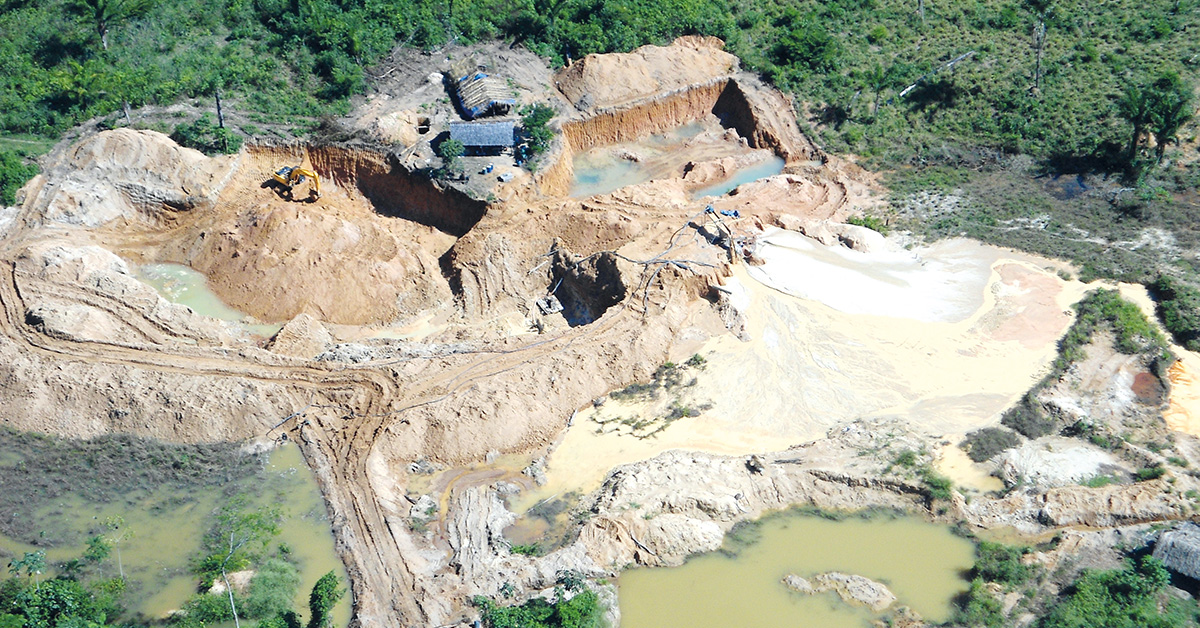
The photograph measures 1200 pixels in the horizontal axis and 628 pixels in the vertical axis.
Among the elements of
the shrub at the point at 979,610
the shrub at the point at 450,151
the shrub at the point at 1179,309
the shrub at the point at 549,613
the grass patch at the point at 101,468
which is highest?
the shrub at the point at 1179,309

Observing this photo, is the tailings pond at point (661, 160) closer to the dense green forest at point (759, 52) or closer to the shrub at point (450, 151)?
the dense green forest at point (759, 52)

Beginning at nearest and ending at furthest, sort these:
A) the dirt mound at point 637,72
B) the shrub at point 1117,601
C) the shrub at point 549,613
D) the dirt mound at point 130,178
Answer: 1. the shrub at point 1117,601
2. the shrub at point 549,613
3. the dirt mound at point 130,178
4. the dirt mound at point 637,72

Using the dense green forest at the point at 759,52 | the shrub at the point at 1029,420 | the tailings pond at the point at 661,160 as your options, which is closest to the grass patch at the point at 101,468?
the dense green forest at the point at 759,52

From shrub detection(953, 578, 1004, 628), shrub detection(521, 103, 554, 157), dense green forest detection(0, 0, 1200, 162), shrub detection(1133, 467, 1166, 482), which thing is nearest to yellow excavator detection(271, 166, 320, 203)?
dense green forest detection(0, 0, 1200, 162)

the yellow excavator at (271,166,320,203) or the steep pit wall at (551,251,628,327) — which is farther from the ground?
the steep pit wall at (551,251,628,327)

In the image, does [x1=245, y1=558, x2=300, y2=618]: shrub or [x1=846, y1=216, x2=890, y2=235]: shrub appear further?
[x1=846, y1=216, x2=890, y2=235]: shrub

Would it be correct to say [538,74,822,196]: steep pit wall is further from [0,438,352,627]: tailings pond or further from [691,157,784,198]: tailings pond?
[0,438,352,627]: tailings pond
